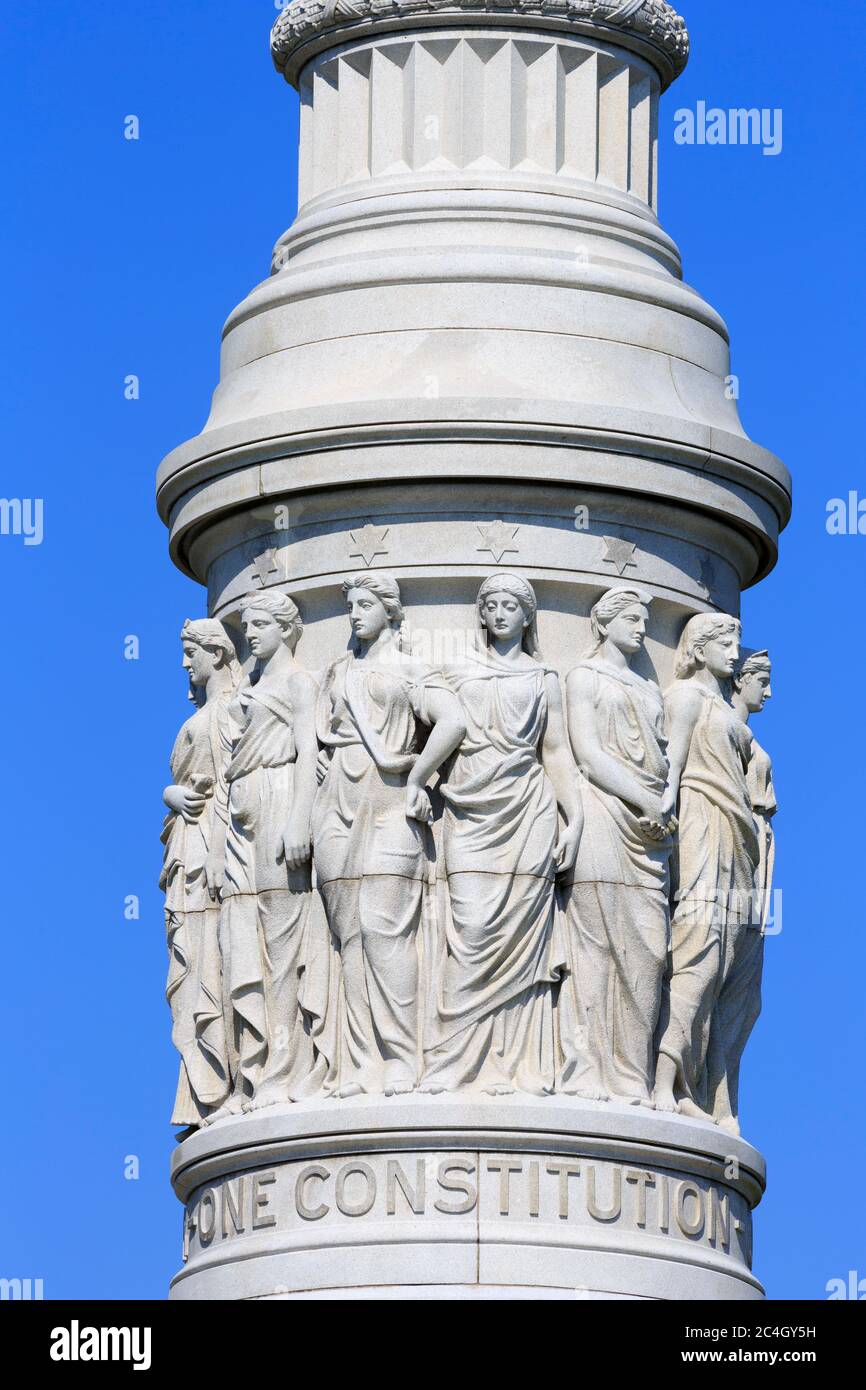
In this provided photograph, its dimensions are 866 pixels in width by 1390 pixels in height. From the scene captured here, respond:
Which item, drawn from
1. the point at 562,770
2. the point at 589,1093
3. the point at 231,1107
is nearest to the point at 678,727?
the point at 562,770

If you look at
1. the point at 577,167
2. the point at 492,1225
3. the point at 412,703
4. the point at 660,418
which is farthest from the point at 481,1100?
the point at 577,167

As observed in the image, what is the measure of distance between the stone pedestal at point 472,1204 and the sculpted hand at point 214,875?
1813mm

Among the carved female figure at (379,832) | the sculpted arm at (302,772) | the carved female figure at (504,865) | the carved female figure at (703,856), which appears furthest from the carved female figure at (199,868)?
the carved female figure at (703,856)

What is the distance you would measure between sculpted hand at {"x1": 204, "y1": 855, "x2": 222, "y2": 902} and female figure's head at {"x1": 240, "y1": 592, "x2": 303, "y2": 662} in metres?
1.45

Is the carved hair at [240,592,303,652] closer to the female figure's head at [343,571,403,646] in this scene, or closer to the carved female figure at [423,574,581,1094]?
the female figure's head at [343,571,403,646]

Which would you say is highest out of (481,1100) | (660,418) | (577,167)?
(577,167)

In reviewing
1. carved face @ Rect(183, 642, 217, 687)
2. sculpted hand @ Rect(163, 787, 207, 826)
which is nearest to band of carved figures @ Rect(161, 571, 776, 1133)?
sculpted hand @ Rect(163, 787, 207, 826)

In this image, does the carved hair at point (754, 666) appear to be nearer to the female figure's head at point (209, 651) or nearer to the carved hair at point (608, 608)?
the carved hair at point (608, 608)

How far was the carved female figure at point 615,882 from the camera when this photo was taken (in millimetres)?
31188

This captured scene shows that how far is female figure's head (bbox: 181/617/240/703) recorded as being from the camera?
32906 millimetres

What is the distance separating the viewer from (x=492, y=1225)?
30547 mm

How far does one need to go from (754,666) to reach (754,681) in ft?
0.36

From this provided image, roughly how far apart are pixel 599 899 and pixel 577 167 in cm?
551

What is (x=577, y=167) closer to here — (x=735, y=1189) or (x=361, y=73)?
(x=361, y=73)
